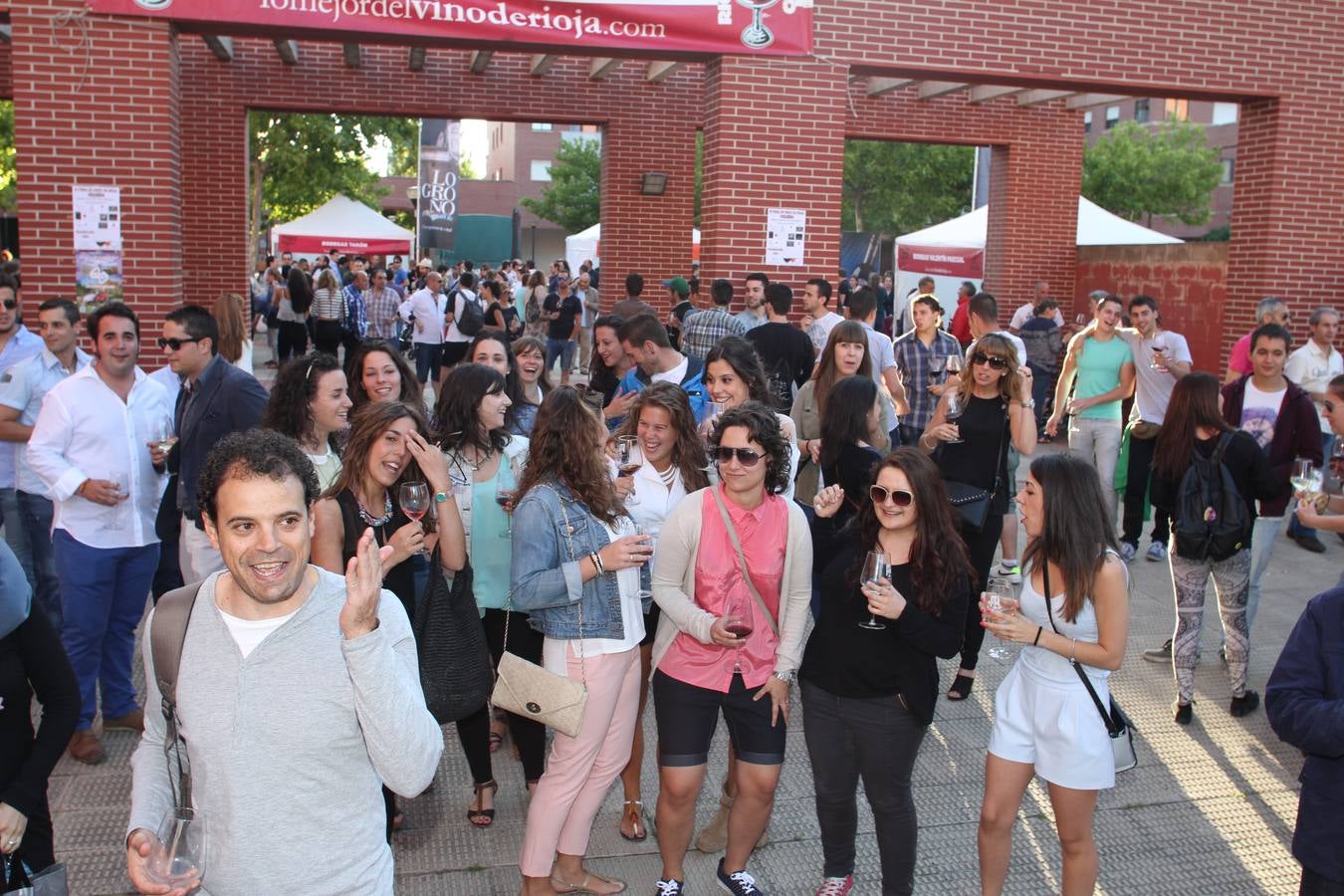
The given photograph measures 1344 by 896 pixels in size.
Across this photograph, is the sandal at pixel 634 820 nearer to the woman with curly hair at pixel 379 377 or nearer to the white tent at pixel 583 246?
the woman with curly hair at pixel 379 377

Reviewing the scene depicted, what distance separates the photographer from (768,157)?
10.5 metres

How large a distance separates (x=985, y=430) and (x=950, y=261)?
1218 cm

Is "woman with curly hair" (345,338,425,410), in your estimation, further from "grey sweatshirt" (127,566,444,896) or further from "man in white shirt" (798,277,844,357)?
"man in white shirt" (798,277,844,357)

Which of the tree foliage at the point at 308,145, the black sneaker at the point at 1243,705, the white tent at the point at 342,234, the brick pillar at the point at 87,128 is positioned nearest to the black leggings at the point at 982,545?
the black sneaker at the point at 1243,705

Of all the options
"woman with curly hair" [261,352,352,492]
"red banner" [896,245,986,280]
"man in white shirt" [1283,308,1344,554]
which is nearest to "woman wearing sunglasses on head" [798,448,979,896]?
"woman with curly hair" [261,352,352,492]

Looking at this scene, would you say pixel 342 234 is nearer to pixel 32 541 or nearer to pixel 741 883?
pixel 32 541

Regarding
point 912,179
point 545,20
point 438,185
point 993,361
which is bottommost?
point 993,361

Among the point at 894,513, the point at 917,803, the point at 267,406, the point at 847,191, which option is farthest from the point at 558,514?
the point at 847,191

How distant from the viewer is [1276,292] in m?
12.1

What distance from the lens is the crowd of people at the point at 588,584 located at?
2.50 metres

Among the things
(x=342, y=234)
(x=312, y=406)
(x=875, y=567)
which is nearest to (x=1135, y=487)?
(x=875, y=567)

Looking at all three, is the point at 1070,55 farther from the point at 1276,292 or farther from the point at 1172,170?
the point at 1172,170

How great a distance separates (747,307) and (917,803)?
556cm

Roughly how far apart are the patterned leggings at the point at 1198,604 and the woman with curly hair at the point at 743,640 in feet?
10.3
